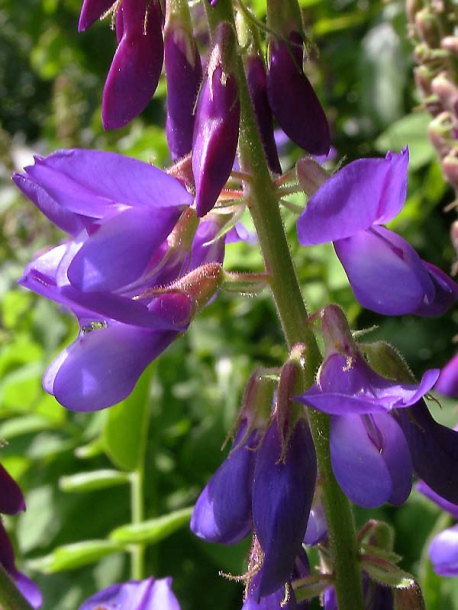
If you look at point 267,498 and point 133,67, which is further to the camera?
point 133,67

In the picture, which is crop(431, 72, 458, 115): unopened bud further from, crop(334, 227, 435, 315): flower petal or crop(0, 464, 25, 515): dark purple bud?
crop(0, 464, 25, 515): dark purple bud

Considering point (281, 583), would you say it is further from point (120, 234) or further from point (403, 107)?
point (403, 107)

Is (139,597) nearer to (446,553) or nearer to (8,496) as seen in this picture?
(8,496)

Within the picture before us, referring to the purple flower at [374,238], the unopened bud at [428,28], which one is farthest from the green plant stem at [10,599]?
the unopened bud at [428,28]

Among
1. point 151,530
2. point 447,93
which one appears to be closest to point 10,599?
point 151,530

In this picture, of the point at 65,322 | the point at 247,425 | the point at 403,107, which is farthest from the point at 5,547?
the point at 403,107

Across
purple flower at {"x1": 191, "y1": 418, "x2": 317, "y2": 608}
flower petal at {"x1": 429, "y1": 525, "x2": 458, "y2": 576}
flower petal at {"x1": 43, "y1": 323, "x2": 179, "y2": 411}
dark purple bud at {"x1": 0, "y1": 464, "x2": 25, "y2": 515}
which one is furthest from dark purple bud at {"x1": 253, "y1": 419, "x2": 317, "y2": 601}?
flower petal at {"x1": 429, "y1": 525, "x2": 458, "y2": 576}

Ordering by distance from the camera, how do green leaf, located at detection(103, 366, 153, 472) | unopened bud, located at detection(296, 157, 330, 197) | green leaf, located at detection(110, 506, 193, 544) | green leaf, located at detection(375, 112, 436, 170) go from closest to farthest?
unopened bud, located at detection(296, 157, 330, 197) < green leaf, located at detection(110, 506, 193, 544) < green leaf, located at detection(103, 366, 153, 472) < green leaf, located at detection(375, 112, 436, 170)
